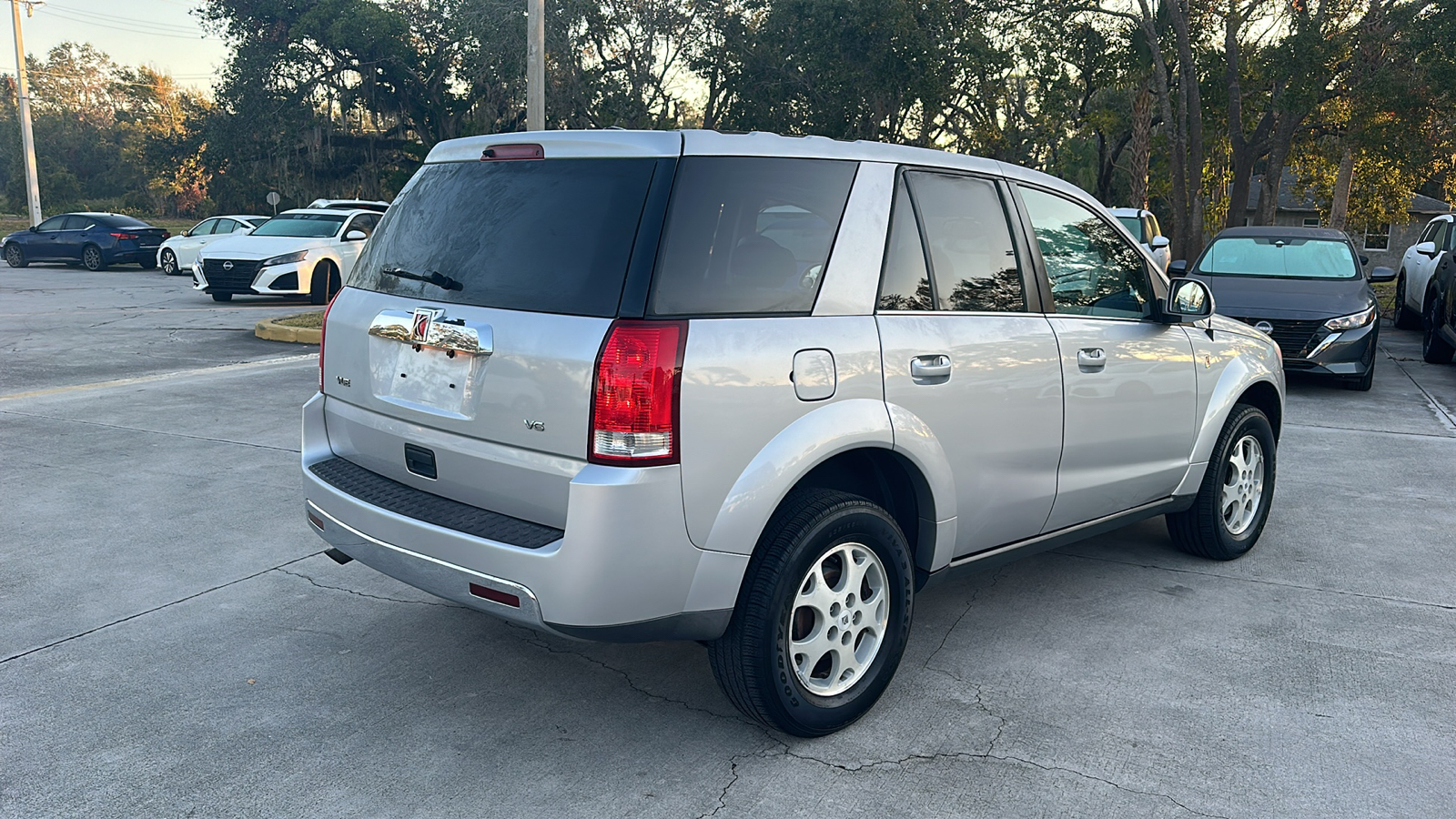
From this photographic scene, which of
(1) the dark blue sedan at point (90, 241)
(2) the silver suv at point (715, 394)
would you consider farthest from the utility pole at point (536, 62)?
(1) the dark blue sedan at point (90, 241)

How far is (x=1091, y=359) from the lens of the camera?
4.34m

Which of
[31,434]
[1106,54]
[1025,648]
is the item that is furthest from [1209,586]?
[1106,54]

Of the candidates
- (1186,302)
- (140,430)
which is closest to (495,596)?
(1186,302)

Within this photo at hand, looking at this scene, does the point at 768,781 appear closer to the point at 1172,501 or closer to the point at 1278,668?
the point at 1278,668

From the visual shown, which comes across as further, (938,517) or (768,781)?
(938,517)

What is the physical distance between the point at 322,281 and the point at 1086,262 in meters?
15.2

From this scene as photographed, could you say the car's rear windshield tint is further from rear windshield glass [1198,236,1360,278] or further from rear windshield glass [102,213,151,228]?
rear windshield glass [102,213,151,228]

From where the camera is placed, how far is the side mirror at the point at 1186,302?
4719 millimetres

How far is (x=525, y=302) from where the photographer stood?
322cm

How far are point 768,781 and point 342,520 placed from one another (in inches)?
63.3

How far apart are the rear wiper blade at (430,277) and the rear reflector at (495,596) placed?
0.93m

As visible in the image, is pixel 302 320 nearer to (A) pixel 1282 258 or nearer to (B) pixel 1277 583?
(A) pixel 1282 258

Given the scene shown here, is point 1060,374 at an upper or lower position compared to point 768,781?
upper

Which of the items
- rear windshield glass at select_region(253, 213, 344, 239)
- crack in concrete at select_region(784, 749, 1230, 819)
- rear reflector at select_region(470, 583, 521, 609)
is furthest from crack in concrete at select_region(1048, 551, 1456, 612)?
rear windshield glass at select_region(253, 213, 344, 239)
